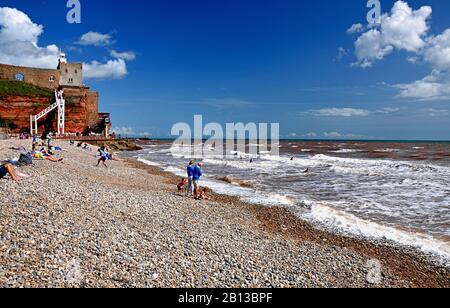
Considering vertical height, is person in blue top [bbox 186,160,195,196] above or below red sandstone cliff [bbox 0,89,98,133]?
below

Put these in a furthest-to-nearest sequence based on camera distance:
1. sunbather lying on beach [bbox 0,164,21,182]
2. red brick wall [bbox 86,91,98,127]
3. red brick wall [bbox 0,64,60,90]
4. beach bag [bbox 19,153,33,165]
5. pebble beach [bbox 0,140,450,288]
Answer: red brick wall [bbox 0,64,60,90], red brick wall [bbox 86,91,98,127], beach bag [bbox 19,153,33,165], sunbather lying on beach [bbox 0,164,21,182], pebble beach [bbox 0,140,450,288]

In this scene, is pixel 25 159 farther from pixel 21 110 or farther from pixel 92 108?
pixel 92 108

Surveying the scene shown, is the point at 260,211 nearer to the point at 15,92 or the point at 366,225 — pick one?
the point at 366,225

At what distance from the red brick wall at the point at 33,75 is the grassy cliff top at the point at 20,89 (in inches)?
Answer: 109

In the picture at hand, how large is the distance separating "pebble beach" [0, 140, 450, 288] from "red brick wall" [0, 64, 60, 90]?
2372 inches

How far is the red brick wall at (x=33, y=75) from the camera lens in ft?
191

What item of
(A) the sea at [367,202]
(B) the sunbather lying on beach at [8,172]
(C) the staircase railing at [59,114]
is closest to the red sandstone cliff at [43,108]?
(C) the staircase railing at [59,114]

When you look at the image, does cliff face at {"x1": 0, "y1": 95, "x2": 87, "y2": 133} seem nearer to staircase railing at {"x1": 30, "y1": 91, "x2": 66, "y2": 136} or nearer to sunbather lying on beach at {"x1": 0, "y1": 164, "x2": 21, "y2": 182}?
staircase railing at {"x1": 30, "y1": 91, "x2": 66, "y2": 136}

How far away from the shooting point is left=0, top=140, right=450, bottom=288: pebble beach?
17.1 ft

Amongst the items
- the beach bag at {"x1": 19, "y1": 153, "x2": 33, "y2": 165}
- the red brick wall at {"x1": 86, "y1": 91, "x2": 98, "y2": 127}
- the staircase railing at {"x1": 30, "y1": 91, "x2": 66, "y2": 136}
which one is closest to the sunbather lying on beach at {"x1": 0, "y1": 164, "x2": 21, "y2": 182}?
the beach bag at {"x1": 19, "y1": 153, "x2": 33, "y2": 165}

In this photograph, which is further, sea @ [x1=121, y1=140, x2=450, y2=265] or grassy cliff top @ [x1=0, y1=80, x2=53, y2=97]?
grassy cliff top @ [x1=0, y1=80, x2=53, y2=97]

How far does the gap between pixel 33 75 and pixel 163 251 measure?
66399 millimetres

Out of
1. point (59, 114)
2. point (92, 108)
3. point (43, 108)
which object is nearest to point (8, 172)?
point (59, 114)

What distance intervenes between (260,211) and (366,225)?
363 centimetres
